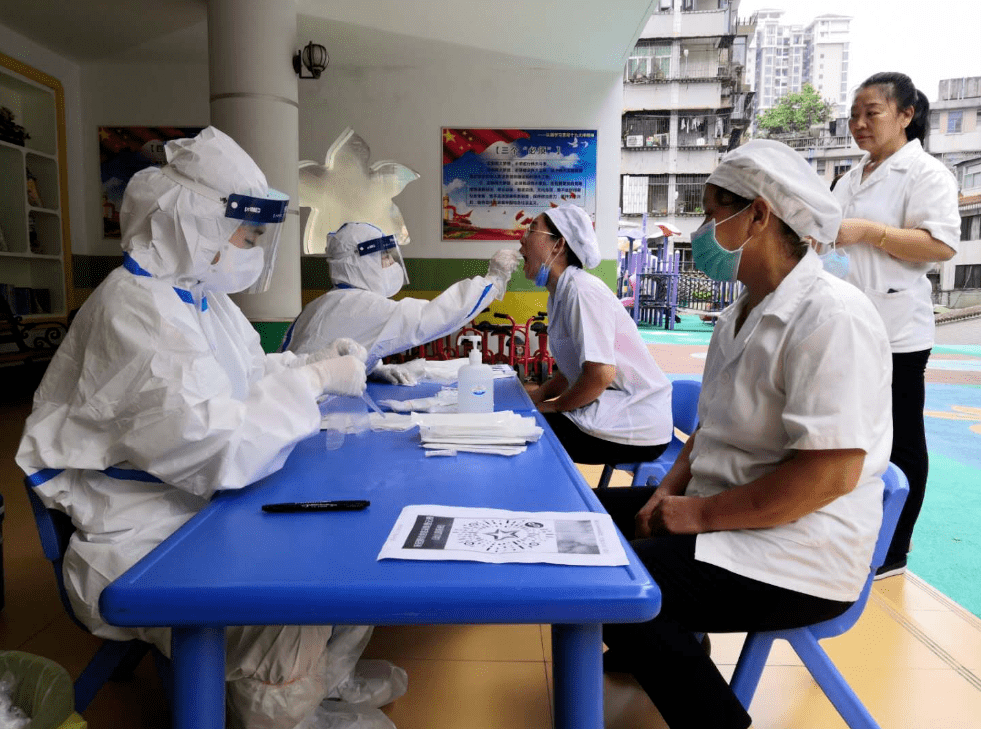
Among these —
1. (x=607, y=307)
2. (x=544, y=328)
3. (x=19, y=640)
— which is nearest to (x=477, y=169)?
(x=544, y=328)

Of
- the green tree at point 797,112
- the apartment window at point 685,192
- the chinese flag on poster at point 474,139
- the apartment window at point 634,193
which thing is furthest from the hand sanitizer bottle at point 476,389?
the apartment window at point 634,193

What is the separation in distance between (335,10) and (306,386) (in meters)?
4.88

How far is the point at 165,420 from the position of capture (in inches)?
49.3

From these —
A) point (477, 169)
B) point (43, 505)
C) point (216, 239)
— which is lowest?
point (43, 505)

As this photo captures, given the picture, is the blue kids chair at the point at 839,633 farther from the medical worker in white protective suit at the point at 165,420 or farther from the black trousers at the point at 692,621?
the medical worker in white protective suit at the point at 165,420

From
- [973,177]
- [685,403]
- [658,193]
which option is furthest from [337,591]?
[658,193]

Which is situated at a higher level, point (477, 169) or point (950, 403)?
point (477, 169)

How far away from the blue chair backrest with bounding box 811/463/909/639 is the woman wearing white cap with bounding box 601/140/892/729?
4 centimetres

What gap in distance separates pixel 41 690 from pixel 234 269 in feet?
2.96

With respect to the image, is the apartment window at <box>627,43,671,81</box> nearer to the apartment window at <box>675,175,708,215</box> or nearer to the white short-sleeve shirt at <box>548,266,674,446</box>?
the apartment window at <box>675,175,708,215</box>

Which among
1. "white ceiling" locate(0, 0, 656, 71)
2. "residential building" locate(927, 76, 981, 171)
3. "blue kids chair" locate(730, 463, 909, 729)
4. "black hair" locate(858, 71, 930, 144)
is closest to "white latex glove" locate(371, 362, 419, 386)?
"blue kids chair" locate(730, 463, 909, 729)

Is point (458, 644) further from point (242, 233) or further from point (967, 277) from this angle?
point (967, 277)

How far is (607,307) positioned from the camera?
2508mm

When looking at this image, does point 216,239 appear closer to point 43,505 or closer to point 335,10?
point 43,505
